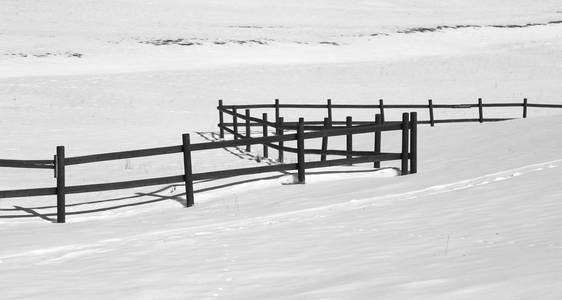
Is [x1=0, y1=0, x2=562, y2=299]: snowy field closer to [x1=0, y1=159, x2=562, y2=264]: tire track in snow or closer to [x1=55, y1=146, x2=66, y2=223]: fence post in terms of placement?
[x1=0, y1=159, x2=562, y2=264]: tire track in snow

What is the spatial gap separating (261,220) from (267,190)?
125 inches

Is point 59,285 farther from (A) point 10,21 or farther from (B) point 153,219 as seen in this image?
(A) point 10,21

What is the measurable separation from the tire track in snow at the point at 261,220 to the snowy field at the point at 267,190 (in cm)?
5

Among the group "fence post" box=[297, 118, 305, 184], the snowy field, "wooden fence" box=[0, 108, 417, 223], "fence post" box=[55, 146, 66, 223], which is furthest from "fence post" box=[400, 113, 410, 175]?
"fence post" box=[55, 146, 66, 223]

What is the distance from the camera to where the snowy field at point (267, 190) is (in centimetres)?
839

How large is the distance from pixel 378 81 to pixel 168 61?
12256 mm

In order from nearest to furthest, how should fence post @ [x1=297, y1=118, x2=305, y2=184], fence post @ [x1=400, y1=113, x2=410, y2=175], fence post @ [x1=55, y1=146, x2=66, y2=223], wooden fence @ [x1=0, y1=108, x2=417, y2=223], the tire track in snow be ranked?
the tire track in snow, fence post @ [x1=55, y1=146, x2=66, y2=223], wooden fence @ [x1=0, y1=108, x2=417, y2=223], fence post @ [x1=297, y1=118, x2=305, y2=184], fence post @ [x1=400, y1=113, x2=410, y2=175]

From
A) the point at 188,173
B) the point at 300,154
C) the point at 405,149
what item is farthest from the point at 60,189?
the point at 405,149

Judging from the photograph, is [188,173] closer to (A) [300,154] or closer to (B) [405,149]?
(A) [300,154]

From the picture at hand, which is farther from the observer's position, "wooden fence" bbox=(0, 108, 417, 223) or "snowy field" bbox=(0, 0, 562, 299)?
"wooden fence" bbox=(0, 108, 417, 223)

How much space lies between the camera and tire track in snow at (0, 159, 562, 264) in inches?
423

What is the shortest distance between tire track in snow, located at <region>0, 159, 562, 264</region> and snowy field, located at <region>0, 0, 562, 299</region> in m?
0.05

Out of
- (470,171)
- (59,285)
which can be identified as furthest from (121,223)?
(470,171)

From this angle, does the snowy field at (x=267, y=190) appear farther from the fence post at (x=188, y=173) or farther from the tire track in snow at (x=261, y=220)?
the fence post at (x=188, y=173)
